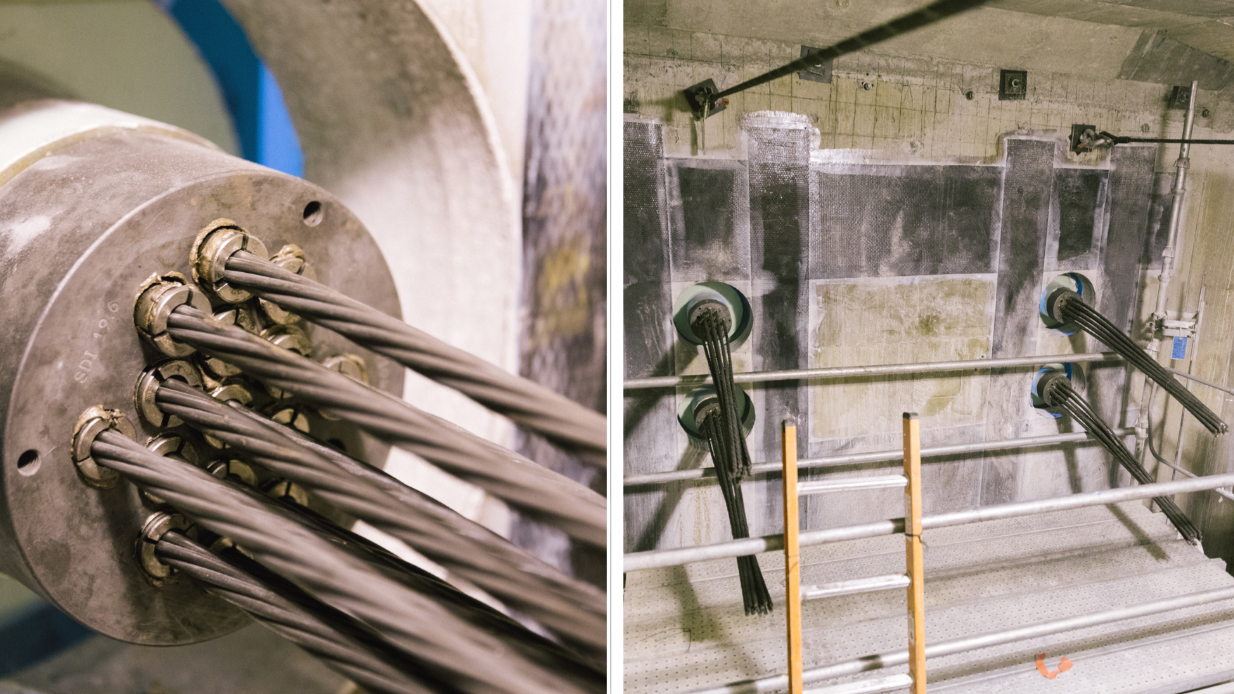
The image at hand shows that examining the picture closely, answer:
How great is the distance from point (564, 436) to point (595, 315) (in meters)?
0.11

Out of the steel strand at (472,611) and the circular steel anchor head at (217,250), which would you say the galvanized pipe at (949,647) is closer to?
the steel strand at (472,611)

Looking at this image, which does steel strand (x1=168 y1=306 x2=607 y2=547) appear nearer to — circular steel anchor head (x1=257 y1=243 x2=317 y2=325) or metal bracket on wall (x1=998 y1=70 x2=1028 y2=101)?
circular steel anchor head (x1=257 y1=243 x2=317 y2=325)

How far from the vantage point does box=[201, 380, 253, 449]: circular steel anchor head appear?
316 millimetres

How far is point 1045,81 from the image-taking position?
5.98ft

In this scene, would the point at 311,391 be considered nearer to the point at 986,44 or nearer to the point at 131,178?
the point at 131,178

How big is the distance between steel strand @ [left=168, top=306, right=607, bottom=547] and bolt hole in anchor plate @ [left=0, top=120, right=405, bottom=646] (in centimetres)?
3

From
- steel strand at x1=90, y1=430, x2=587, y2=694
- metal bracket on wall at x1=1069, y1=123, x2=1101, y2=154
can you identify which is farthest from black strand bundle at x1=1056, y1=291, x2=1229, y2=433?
steel strand at x1=90, y1=430, x2=587, y2=694

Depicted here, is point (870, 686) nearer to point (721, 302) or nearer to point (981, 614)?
point (981, 614)

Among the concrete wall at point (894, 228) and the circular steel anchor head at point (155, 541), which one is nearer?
the circular steel anchor head at point (155, 541)

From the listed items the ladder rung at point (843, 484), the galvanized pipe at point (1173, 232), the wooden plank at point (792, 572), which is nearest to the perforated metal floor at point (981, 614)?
the wooden plank at point (792, 572)

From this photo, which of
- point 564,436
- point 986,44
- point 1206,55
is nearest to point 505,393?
point 564,436

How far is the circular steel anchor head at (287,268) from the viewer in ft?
1.01

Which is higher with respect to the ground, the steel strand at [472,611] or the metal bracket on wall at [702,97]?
the metal bracket on wall at [702,97]

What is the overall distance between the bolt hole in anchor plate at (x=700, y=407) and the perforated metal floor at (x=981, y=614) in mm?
449
